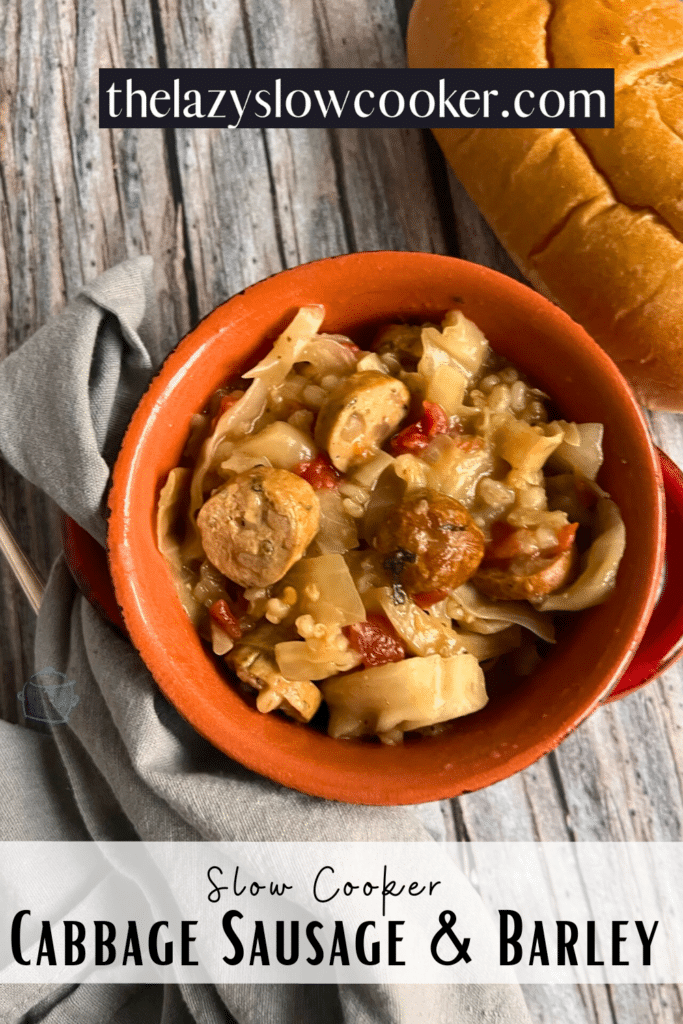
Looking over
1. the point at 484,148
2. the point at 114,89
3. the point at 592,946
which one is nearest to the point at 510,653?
the point at 592,946

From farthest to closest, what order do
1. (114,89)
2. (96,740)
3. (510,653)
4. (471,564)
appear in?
(114,89), (96,740), (510,653), (471,564)

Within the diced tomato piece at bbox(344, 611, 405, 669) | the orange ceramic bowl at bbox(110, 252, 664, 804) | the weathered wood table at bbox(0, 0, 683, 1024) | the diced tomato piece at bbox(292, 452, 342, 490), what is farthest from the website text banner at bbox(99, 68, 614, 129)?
the diced tomato piece at bbox(344, 611, 405, 669)

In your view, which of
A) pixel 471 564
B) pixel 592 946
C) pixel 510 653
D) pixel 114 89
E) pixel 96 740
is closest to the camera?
pixel 471 564

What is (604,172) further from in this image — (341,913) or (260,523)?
(341,913)

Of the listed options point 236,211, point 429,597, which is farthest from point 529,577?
point 236,211

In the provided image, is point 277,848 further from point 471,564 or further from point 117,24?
point 117,24

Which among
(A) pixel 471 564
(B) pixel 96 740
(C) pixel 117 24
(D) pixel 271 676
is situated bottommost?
(B) pixel 96 740
